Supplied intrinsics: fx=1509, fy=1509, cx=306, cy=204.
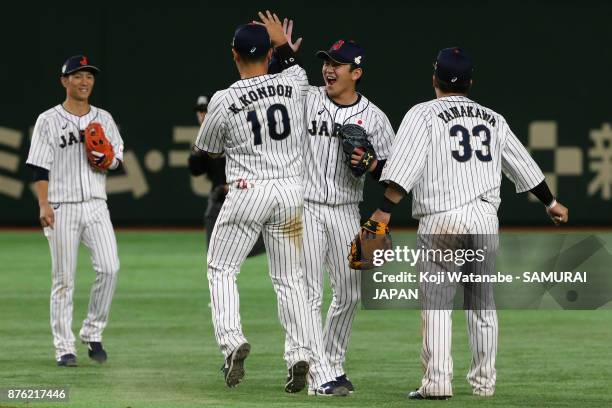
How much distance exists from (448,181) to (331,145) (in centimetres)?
84

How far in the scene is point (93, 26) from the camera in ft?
80.5

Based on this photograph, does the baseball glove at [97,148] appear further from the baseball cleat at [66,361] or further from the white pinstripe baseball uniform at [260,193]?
the white pinstripe baseball uniform at [260,193]

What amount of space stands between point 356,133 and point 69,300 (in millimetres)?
3112

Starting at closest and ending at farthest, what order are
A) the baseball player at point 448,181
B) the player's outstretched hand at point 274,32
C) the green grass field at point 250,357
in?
1. the baseball player at point 448,181
2. the green grass field at point 250,357
3. the player's outstretched hand at point 274,32

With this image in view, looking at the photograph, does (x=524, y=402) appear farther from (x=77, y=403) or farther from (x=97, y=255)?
(x=97, y=255)

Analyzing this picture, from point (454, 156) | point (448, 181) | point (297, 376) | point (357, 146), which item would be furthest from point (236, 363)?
point (454, 156)

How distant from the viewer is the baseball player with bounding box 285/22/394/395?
9570mm

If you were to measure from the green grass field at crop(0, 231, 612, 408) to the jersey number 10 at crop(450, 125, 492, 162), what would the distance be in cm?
148

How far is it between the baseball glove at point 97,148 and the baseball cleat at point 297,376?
113 inches

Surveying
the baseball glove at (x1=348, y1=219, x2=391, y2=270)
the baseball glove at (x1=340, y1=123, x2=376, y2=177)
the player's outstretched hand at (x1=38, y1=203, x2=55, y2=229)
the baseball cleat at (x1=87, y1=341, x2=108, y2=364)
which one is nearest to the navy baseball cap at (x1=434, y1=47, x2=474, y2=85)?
the baseball glove at (x1=340, y1=123, x2=376, y2=177)

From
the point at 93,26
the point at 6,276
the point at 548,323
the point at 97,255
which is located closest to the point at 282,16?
the point at 93,26

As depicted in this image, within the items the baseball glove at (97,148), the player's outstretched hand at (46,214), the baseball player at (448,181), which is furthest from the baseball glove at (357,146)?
the player's outstretched hand at (46,214)

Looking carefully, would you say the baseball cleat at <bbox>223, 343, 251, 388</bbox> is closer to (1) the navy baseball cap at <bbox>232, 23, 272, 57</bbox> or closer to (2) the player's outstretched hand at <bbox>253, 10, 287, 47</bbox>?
(1) the navy baseball cap at <bbox>232, 23, 272, 57</bbox>

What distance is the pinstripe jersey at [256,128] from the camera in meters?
9.18
